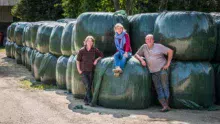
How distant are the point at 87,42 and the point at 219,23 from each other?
2890 millimetres

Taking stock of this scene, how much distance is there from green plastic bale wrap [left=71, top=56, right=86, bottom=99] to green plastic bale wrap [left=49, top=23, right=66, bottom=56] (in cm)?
204

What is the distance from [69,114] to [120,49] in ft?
5.83

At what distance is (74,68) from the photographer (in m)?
9.09

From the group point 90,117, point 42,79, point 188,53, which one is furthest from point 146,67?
point 42,79

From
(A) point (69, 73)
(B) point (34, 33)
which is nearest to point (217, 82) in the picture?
(A) point (69, 73)

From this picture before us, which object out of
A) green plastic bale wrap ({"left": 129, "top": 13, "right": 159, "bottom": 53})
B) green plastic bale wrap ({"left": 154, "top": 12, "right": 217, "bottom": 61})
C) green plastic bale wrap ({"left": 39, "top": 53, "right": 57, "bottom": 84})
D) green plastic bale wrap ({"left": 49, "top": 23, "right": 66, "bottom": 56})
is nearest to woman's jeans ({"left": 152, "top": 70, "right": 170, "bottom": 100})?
green plastic bale wrap ({"left": 154, "top": 12, "right": 217, "bottom": 61})

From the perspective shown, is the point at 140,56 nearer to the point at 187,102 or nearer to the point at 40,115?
the point at 187,102

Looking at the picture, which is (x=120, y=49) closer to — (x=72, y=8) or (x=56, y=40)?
(x=56, y=40)

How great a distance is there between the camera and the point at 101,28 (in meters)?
8.78

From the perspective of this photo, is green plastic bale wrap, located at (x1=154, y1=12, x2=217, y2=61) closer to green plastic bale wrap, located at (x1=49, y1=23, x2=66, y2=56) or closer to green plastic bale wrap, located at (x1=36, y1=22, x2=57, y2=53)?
green plastic bale wrap, located at (x1=49, y1=23, x2=66, y2=56)

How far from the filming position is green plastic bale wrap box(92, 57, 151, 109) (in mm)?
7918

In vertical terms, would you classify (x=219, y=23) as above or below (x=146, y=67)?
above

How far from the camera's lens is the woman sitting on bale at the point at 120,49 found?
26.2 feet

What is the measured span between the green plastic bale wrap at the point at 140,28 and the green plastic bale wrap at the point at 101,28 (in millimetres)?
210
